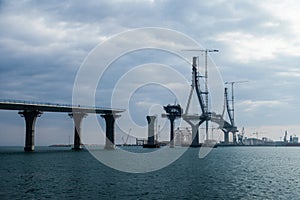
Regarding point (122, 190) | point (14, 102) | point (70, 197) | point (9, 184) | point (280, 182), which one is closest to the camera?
point (70, 197)

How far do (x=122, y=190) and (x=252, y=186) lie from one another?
1932 cm

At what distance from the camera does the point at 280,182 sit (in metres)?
65.1

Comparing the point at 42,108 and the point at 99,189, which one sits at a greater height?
the point at 42,108

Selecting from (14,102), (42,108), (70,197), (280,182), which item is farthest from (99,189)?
(42,108)

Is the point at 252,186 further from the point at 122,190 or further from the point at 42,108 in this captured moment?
the point at 42,108

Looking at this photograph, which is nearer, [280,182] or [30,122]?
[280,182]

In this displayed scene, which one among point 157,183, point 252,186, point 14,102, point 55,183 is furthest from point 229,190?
point 14,102

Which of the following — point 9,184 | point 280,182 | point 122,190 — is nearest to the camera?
point 122,190

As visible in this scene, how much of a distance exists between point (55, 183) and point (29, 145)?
101382mm

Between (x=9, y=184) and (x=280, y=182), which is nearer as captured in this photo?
(x=9, y=184)

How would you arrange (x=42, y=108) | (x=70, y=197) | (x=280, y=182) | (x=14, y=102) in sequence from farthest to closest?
(x=42, y=108), (x=14, y=102), (x=280, y=182), (x=70, y=197)

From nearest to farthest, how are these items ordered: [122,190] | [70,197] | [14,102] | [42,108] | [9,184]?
[70,197], [122,190], [9,184], [14,102], [42,108]

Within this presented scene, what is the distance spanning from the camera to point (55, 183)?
58.6 m

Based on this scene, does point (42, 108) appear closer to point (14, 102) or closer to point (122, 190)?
point (14, 102)
